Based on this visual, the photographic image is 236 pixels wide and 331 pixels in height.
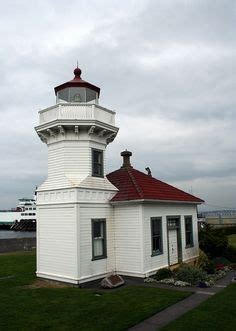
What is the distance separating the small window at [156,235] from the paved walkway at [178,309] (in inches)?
121

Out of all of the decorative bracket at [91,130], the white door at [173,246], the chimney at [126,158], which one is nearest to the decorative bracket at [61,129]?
the decorative bracket at [91,130]

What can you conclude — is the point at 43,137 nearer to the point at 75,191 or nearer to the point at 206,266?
the point at 75,191

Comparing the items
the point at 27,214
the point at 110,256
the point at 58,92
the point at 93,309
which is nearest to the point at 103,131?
the point at 58,92

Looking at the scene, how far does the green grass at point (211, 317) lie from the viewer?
29.5 ft

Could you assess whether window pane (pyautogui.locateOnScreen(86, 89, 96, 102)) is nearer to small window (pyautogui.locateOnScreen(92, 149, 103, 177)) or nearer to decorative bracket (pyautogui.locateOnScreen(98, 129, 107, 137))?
decorative bracket (pyautogui.locateOnScreen(98, 129, 107, 137))

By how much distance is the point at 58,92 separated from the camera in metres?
17.0

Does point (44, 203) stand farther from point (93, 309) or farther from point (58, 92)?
point (93, 309)

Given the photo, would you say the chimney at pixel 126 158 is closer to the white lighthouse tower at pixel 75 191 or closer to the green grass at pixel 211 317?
the white lighthouse tower at pixel 75 191

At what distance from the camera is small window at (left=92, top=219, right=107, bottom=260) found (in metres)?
15.3

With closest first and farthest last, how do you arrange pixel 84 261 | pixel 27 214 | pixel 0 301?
pixel 0 301
pixel 84 261
pixel 27 214

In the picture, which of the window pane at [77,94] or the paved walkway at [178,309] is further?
the window pane at [77,94]

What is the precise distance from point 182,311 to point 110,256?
5.94 meters

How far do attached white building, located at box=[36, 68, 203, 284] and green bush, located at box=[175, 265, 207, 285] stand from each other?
1483mm

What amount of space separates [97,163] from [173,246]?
19.6 ft
